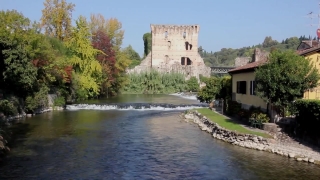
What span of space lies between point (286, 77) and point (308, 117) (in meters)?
2.49

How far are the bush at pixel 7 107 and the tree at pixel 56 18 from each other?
1073 inches

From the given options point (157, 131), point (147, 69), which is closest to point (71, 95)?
point (157, 131)

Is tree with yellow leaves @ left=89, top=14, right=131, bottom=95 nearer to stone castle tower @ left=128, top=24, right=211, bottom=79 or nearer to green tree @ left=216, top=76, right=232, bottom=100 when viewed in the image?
stone castle tower @ left=128, top=24, right=211, bottom=79

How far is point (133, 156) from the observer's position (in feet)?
49.2

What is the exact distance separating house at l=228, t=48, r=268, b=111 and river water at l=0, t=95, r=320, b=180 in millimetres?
3932

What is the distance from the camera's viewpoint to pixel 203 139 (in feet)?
61.9

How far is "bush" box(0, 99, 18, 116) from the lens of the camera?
23953 mm

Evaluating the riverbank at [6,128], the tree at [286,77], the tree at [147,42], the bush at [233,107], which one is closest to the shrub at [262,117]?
the tree at [286,77]

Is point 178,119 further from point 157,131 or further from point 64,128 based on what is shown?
point 64,128

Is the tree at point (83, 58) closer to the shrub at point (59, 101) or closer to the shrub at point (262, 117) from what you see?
the shrub at point (59, 101)

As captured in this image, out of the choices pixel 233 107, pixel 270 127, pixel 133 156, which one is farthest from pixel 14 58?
pixel 270 127

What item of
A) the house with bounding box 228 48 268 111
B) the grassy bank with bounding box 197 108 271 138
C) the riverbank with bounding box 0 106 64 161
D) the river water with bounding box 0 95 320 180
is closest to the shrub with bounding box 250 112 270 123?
the grassy bank with bounding box 197 108 271 138

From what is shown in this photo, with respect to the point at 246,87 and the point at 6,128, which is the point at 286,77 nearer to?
the point at 246,87

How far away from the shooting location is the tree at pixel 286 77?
17.0 m
